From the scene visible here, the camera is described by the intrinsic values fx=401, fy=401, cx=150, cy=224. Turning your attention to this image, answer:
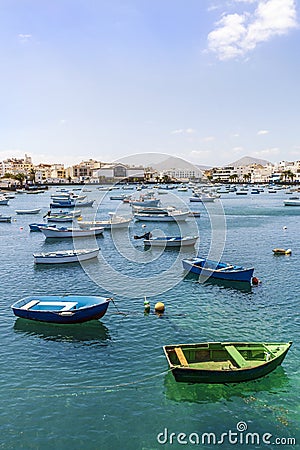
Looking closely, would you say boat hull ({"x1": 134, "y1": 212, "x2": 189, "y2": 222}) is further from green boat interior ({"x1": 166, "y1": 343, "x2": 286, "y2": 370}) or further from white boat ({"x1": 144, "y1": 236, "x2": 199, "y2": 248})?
green boat interior ({"x1": 166, "y1": 343, "x2": 286, "y2": 370})

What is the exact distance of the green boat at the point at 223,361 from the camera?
45.8 ft

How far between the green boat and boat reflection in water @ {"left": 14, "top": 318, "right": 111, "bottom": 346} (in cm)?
439

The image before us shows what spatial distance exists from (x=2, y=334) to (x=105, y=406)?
778 cm

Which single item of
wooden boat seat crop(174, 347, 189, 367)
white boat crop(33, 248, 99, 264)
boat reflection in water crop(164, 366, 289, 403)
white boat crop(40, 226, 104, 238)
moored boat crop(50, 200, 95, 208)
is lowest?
boat reflection in water crop(164, 366, 289, 403)

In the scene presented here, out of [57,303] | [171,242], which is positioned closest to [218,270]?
[57,303]

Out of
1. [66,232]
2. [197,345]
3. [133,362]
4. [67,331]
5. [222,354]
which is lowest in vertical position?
[133,362]

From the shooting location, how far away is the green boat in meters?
13.9

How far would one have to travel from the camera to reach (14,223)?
6062 cm

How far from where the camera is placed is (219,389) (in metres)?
13.9

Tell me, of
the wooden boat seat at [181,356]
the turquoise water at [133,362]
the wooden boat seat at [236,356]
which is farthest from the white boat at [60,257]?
the wooden boat seat at [236,356]

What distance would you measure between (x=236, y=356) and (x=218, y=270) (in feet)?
40.7

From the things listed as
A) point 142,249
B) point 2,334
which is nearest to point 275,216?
point 142,249

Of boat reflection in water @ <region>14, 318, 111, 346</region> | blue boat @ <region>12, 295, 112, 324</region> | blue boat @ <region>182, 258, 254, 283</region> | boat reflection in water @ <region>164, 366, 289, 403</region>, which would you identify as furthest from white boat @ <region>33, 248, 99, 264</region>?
boat reflection in water @ <region>164, 366, 289, 403</region>

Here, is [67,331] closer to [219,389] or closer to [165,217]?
[219,389]
